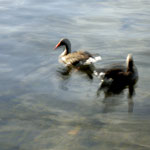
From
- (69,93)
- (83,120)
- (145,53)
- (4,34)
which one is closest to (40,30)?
(4,34)

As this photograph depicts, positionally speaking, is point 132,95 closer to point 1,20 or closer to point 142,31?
point 142,31

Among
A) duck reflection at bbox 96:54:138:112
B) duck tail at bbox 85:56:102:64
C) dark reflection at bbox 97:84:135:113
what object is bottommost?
dark reflection at bbox 97:84:135:113

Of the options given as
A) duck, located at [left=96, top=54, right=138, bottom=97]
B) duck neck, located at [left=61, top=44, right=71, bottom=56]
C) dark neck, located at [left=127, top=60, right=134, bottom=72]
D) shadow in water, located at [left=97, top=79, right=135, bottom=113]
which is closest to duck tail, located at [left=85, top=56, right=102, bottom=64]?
duck, located at [left=96, top=54, right=138, bottom=97]

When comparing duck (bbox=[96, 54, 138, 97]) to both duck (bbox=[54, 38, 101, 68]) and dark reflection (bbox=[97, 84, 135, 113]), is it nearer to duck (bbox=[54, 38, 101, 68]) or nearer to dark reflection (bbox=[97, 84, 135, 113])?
dark reflection (bbox=[97, 84, 135, 113])

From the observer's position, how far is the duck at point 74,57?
1087cm

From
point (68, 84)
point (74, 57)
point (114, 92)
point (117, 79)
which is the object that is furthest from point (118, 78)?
point (74, 57)

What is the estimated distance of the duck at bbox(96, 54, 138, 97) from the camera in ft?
30.8

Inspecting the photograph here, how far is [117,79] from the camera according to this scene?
949 cm

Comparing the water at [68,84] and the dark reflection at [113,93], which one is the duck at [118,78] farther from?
the water at [68,84]

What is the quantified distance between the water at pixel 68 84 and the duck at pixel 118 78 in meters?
0.27

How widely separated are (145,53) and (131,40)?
1.49 metres

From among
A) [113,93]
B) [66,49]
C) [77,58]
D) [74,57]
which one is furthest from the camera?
[66,49]

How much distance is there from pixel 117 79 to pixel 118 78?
0.04 metres

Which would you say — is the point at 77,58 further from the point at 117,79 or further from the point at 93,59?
the point at 117,79
